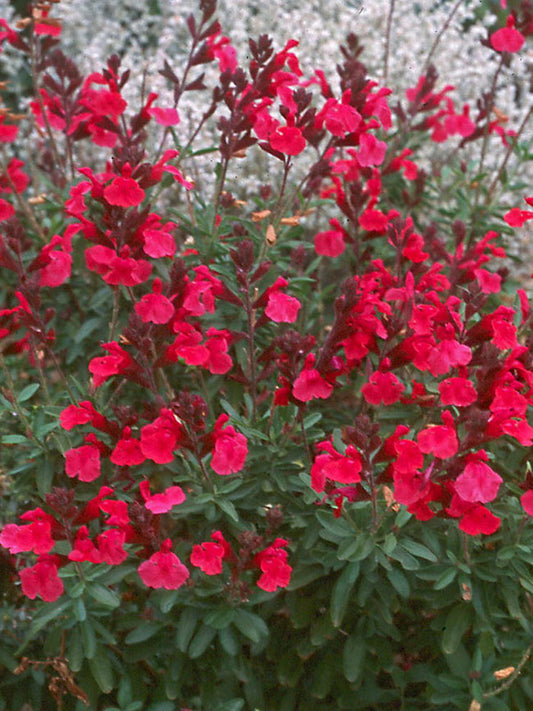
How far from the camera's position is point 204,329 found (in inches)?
87.4

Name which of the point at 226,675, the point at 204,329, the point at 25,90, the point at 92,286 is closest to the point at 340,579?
the point at 226,675

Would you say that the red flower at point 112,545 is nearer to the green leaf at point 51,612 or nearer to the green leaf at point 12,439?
the green leaf at point 51,612

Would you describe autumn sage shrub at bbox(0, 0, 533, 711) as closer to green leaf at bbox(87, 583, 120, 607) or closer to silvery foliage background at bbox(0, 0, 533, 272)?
green leaf at bbox(87, 583, 120, 607)

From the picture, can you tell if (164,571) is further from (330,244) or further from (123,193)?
(330,244)

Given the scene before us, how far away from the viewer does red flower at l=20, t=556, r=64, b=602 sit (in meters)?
1.65

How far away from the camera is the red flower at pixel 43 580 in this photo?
165 cm

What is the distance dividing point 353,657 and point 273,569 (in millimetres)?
430

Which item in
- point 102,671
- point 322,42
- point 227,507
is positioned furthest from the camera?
point 322,42

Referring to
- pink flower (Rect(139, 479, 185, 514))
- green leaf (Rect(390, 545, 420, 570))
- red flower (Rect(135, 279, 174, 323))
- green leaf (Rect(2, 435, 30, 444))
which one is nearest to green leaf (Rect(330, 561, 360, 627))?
green leaf (Rect(390, 545, 420, 570))

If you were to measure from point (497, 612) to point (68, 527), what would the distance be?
1003 mm

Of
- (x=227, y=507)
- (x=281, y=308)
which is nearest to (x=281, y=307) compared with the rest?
(x=281, y=308)

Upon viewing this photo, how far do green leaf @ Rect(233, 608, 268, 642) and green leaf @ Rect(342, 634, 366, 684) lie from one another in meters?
0.23

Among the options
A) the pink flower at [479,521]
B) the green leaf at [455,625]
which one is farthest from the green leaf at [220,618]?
the pink flower at [479,521]

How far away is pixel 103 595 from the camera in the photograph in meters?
1.72
